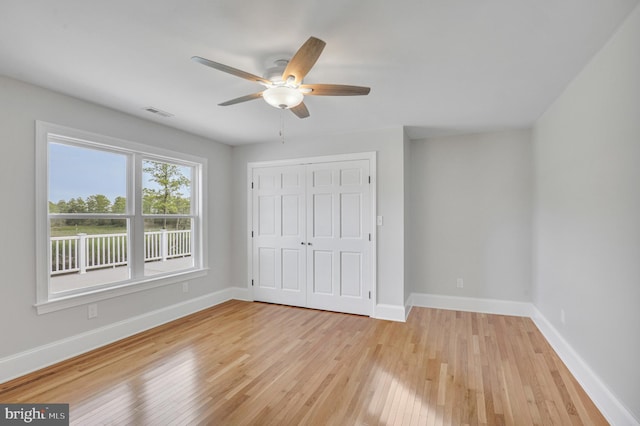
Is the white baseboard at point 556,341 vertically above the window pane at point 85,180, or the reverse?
the window pane at point 85,180

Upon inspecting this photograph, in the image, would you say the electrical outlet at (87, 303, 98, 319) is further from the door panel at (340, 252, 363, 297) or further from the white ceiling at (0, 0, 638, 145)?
the door panel at (340, 252, 363, 297)

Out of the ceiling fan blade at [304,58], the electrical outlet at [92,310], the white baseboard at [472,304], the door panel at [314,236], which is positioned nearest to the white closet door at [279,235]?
the door panel at [314,236]

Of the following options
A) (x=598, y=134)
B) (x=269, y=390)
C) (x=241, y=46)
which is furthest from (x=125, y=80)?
(x=598, y=134)

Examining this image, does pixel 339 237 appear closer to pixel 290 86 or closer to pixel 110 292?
pixel 290 86

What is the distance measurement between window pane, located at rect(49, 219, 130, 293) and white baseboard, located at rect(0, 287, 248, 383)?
0.49 metres

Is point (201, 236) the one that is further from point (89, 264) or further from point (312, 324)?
point (312, 324)

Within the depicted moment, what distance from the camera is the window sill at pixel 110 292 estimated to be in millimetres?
2766

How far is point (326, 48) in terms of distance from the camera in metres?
2.05

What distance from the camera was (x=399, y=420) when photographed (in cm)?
200

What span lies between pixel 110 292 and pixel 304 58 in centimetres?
310

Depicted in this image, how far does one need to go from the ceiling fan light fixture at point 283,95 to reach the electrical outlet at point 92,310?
274cm

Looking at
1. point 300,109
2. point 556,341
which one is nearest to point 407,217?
point 556,341

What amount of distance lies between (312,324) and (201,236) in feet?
6.71

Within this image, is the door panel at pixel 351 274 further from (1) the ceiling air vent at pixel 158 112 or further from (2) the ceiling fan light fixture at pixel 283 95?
(1) the ceiling air vent at pixel 158 112
